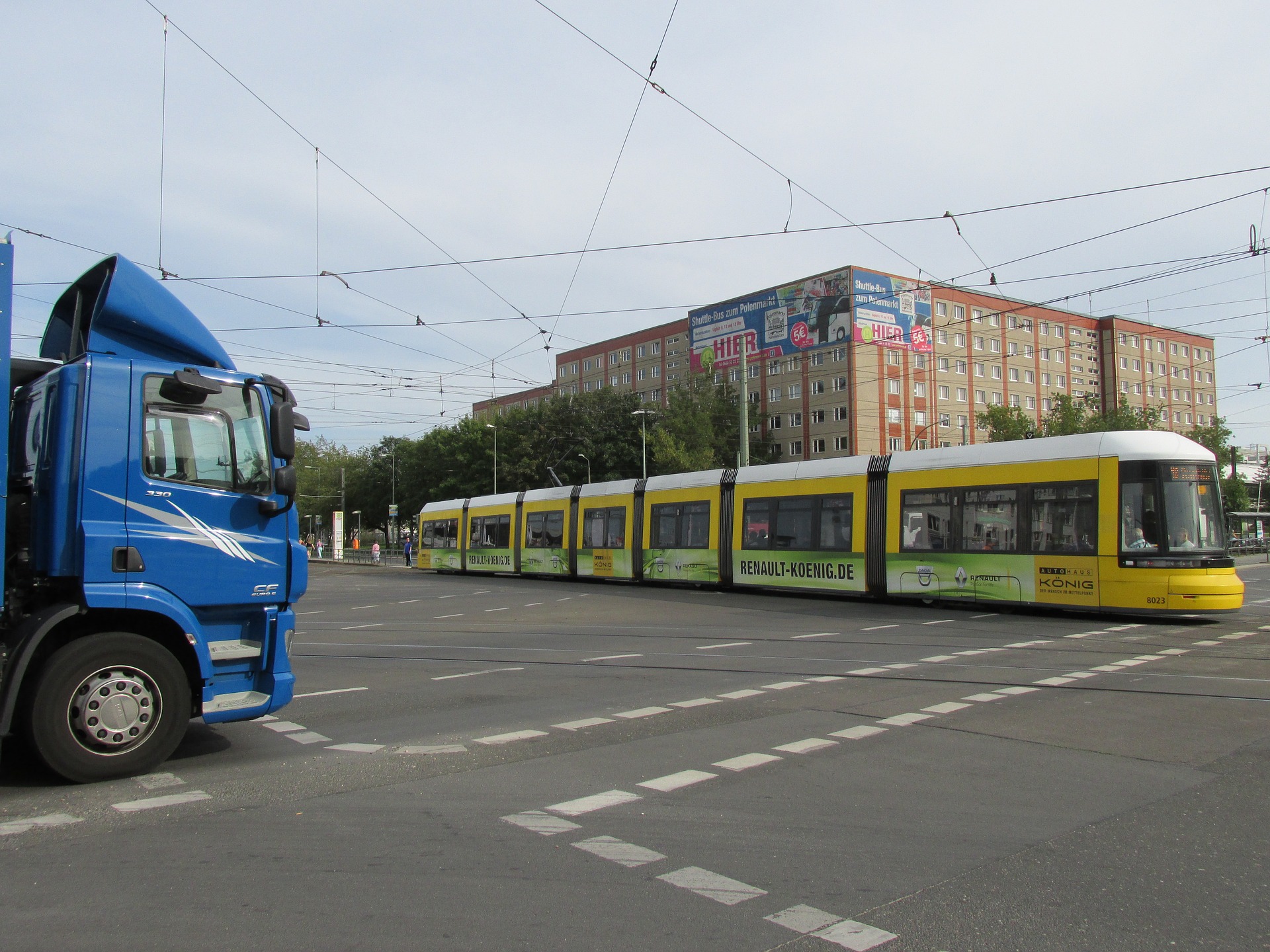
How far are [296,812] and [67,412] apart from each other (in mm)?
2796

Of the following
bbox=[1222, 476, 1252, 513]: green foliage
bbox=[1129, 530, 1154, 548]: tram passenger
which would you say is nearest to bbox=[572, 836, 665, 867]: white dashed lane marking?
bbox=[1129, 530, 1154, 548]: tram passenger

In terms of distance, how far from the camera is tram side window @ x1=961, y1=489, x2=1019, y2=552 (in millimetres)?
16250

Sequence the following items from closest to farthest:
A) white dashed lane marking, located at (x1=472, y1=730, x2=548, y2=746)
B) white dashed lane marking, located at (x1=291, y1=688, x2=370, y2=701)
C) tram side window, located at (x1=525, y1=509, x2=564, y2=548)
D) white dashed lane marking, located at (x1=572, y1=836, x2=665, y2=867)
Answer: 1. white dashed lane marking, located at (x1=572, y1=836, x2=665, y2=867)
2. white dashed lane marking, located at (x1=472, y1=730, x2=548, y2=746)
3. white dashed lane marking, located at (x1=291, y1=688, x2=370, y2=701)
4. tram side window, located at (x1=525, y1=509, x2=564, y2=548)

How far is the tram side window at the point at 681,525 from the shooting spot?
2358cm

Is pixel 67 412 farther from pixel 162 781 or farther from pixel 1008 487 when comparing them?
pixel 1008 487

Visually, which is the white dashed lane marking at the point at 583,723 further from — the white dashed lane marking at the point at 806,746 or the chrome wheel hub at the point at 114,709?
the chrome wheel hub at the point at 114,709

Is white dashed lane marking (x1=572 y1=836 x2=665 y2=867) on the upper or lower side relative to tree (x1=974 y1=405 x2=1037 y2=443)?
lower

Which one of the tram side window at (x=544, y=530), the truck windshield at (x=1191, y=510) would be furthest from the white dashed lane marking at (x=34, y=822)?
the tram side window at (x=544, y=530)

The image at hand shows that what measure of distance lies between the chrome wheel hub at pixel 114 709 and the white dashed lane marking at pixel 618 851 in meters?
2.95

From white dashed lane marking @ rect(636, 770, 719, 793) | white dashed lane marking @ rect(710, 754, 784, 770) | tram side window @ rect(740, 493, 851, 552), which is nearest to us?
white dashed lane marking @ rect(636, 770, 719, 793)

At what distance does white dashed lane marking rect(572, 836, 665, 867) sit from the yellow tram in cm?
1268

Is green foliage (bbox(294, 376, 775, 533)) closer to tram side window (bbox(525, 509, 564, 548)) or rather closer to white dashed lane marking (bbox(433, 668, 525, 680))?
tram side window (bbox(525, 509, 564, 548))

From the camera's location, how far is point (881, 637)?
12969 millimetres

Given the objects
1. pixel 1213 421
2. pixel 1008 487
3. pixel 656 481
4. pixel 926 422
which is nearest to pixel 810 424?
pixel 926 422
